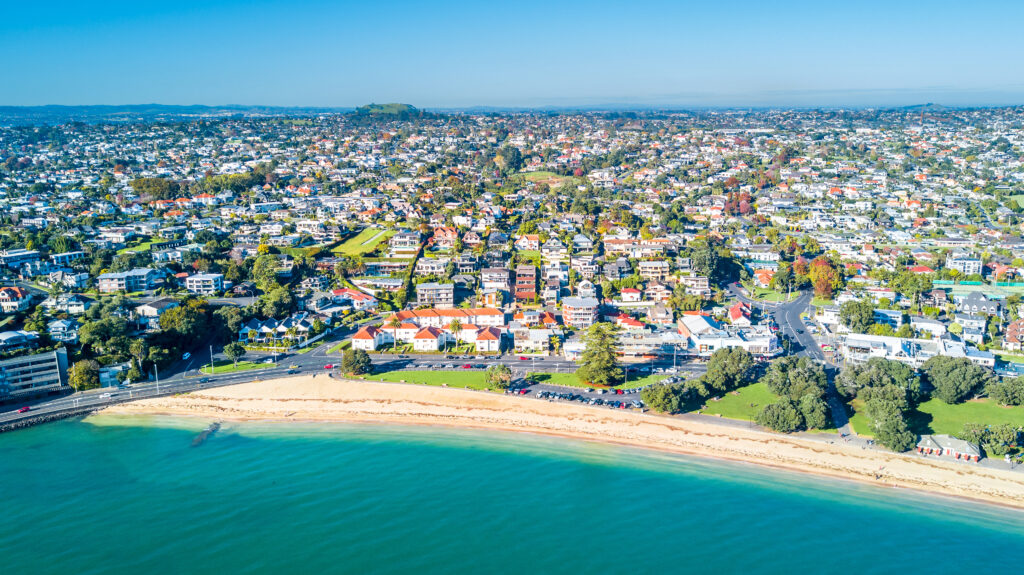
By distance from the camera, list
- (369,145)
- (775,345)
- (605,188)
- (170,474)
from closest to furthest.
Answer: (170,474) → (775,345) → (605,188) → (369,145)

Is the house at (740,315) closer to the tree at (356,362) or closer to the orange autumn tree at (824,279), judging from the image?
the orange autumn tree at (824,279)

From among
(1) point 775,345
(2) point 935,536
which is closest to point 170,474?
(2) point 935,536

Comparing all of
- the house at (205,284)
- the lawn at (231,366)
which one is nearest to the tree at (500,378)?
the lawn at (231,366)

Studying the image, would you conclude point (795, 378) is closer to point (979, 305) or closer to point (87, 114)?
point (979, 305)

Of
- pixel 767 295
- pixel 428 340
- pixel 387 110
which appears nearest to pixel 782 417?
pixel 428 340

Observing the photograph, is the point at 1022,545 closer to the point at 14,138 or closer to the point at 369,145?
the point at 369,145

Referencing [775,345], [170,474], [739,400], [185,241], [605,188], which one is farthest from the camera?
[605,188]

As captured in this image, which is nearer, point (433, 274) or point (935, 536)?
point (935, 536)
